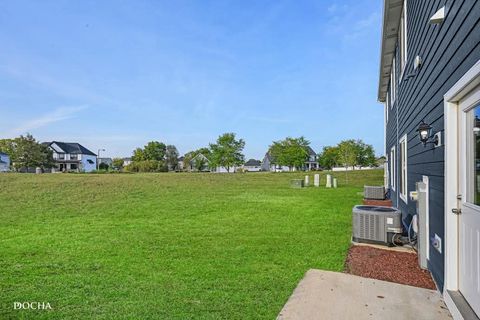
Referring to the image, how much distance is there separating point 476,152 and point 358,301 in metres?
1.66

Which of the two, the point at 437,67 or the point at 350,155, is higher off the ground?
the point at 350,155

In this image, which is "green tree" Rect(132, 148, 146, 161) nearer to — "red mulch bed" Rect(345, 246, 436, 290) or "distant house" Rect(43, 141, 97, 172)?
"distant house" Rect(43, 141, 97, 172)

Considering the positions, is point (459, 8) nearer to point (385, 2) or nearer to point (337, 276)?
point (337, 276)

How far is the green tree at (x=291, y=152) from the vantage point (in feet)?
180

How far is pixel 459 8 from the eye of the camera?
102 inches

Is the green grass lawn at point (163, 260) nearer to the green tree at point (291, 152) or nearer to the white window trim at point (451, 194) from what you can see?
the white window trim at point (451, 194)

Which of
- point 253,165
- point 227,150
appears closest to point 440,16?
point 227,150

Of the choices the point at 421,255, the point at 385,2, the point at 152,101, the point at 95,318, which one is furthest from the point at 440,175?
the point at 152,101

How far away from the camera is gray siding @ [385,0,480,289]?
245 cm

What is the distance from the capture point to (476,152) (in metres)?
2.51

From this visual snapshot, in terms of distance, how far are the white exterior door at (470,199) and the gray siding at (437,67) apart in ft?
1.09

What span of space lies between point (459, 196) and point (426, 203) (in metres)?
1.41

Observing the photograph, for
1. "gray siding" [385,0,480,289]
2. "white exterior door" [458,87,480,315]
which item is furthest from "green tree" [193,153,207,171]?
"white exterior door" [458,87,480,315]

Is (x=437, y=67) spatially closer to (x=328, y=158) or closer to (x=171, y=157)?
(x=328, y=158)
